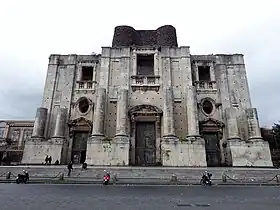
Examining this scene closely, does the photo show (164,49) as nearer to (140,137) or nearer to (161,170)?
(140,137)

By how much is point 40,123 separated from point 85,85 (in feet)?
22.5

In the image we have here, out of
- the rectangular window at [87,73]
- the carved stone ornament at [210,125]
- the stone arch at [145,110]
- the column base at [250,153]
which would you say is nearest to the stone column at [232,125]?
the column base at [250,153]

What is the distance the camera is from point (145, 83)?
99.3 feet

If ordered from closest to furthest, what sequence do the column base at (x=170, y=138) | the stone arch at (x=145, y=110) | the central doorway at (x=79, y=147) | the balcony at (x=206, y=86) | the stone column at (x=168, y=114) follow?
the column base at (x=170, y=138) → the stone column at (x=168, y=114) → the central doorway at (x=79, y=147) → the stone arch at (x=145, y=110) → the balcony at (x=206, y=86)

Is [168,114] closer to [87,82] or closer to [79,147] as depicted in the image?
[79,147]

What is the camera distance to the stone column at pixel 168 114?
85.6ft

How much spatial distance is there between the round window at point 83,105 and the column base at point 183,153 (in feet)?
35.7

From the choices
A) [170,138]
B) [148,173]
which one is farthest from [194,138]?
[148,173]

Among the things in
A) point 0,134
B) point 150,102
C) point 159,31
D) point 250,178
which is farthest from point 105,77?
point 0,134

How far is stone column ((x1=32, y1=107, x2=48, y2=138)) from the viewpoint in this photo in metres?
27.8

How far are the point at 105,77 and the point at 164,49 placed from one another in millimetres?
8148

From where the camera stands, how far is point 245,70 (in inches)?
1248

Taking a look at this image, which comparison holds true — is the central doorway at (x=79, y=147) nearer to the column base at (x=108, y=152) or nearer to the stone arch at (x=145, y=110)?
the column base at (x=108, y=152)

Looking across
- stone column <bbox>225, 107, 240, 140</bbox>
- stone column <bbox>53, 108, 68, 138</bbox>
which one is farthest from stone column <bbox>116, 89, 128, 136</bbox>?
stone column <bbox>225, 107, 240, 140</bbox>
